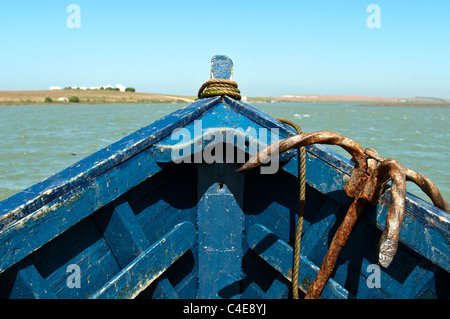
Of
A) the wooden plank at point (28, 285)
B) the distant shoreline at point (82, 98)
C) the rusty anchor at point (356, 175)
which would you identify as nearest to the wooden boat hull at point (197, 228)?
the wooden plank at point (28, 285)

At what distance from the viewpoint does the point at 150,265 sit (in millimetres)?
1701

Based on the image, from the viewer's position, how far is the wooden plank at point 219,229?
183 centimetres

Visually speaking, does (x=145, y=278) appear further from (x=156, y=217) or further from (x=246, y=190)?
(x=246, y=190)

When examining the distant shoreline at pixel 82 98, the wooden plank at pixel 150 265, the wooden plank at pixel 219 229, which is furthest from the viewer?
the distant shoreline at pixel 82 98

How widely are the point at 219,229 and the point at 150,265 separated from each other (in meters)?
0.42

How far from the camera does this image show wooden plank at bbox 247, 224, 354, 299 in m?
1.62

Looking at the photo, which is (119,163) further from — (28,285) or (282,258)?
(282,258)

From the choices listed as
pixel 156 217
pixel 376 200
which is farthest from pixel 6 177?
pixel 376 200

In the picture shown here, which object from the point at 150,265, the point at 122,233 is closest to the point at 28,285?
the point at 122,233

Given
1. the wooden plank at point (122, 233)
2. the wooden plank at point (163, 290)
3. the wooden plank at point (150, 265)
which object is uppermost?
the wooden plank at point (122, 233)

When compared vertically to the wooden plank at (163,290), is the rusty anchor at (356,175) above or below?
above

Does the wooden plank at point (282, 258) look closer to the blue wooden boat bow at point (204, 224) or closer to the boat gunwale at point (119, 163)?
the blue wooden boat bow at point (204, 224)

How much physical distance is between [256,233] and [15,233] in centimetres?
113
